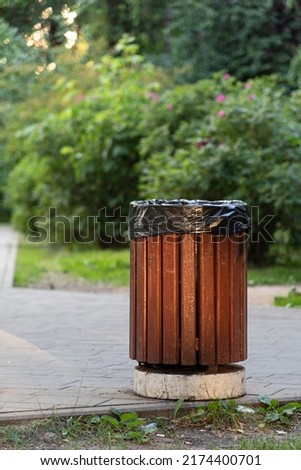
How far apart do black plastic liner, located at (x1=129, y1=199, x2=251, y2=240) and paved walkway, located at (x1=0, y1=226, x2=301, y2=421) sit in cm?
100

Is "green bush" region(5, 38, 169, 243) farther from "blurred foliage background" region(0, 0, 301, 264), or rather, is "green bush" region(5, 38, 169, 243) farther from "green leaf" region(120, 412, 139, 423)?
"green leaf" region(120, 412, 139, 423)

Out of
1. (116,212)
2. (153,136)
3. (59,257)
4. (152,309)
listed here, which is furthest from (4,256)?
(152,309)

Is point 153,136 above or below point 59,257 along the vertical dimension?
above

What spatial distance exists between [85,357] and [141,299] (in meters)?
1.63

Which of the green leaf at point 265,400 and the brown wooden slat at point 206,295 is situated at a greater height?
the brown wooden slat at point 206,295

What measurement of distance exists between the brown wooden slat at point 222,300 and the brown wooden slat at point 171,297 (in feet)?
0.76

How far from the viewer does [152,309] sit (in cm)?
590

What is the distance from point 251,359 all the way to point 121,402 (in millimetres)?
1791

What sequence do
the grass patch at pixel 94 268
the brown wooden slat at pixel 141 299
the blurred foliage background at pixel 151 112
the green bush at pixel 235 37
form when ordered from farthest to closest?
the green bush at pixel 235 37 < the grass patch at pixel 94 268 < the blurred foliage background at pixel 151 112 < the brown wooden slat at pixel 141 299

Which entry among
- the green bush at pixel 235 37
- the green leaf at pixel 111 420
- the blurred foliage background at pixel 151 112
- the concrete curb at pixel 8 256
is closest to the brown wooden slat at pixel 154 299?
the green leaf at pixel 111 420

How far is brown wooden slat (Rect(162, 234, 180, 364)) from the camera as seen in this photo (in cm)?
584

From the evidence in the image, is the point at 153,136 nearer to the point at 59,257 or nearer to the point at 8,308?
the point at 59,257

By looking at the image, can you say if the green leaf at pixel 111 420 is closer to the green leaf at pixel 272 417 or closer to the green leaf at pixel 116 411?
the green leaf at pixel 116 411

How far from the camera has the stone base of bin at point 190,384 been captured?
5.86 meters
